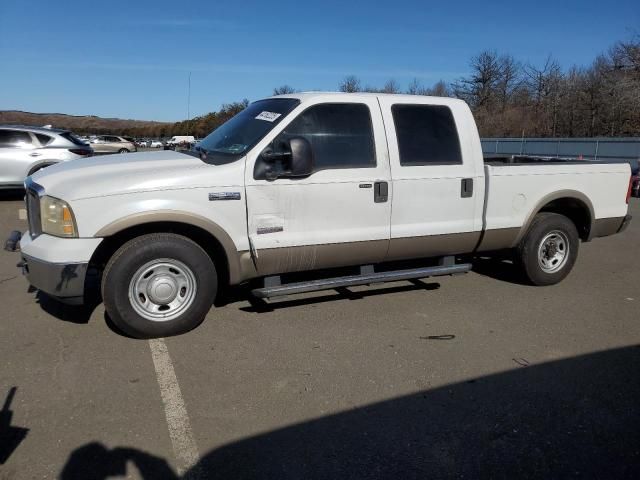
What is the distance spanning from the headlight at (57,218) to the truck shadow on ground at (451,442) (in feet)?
5.60

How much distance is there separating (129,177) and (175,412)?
184 centimetres

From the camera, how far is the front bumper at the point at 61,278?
395 centimetres

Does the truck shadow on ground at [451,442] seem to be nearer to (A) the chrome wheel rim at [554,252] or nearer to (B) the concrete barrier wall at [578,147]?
(A) the chrome wheel rim at [554,252]

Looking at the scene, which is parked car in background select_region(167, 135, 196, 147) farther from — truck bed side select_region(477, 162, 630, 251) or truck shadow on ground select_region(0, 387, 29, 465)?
truck shadow on ground select_region(0, 387, 29, 465)

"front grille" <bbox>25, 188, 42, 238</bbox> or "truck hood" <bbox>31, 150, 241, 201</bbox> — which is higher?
"truck hood" <bbox>31, 150, 241, 201</bbox>

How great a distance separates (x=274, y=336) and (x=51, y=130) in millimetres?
11155

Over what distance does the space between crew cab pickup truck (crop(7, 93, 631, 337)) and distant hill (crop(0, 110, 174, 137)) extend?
59.4m

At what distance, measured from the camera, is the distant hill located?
8762 centimetres

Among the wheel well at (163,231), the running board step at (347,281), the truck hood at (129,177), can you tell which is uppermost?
the truck hood at (129,177)

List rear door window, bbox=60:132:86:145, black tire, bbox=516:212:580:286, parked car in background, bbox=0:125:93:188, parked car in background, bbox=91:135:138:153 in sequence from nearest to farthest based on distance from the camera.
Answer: black tire, bbox=516:212:580:286
parked car in background, bbox=0:125:93:188
rear door window, bbox=60:132:86:145
parked car in background, bbox=91:135:138:153

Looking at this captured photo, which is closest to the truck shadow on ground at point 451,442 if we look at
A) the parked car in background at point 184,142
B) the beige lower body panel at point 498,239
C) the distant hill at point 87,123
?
the beige lower body panel at point 498,239

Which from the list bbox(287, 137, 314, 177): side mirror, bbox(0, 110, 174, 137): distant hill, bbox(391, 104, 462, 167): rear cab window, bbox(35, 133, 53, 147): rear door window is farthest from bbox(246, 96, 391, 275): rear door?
bbox(0, 110, 174, 137): distant hill

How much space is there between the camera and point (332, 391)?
3592 mm

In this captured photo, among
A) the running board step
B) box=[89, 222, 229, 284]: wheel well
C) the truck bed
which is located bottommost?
the running board step
